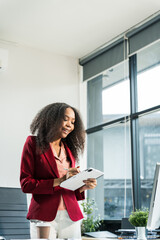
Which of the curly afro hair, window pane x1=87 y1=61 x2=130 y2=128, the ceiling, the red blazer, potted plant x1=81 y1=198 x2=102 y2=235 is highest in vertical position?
the ceiling

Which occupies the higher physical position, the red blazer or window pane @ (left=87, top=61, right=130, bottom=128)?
window pane @ (left=87, top=61, right=130, bottom=128)

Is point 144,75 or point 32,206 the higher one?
point 144,75

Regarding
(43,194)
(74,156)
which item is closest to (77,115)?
(74,156)

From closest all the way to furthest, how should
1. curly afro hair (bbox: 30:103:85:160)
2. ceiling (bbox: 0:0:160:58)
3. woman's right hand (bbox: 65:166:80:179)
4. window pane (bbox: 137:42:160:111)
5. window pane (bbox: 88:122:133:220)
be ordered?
woman's right hand (bbox: 65:166:80:179) → curly afro hair (bbox: 30:103:85:160) → ceiling (bbox: 0:0:160:58) → window pane (bbox: 137:42:160:111) → window pane (bbox: 88:122:133:220)

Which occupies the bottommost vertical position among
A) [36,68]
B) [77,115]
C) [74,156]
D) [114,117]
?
[74,156]

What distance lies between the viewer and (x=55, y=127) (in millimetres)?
2402

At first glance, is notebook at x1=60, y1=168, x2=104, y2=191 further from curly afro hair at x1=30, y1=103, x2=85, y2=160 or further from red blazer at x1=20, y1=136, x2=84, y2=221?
curly afro hair at x1=30, y1=103, x2=85, y2=160

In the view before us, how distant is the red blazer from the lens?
213 centimetres

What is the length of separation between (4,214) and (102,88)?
6.19 feet

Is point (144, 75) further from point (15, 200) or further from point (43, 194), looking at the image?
point (43, 194)

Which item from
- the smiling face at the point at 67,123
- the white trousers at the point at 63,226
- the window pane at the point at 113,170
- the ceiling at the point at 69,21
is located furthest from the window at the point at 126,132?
the white trousers at the point at 63,226

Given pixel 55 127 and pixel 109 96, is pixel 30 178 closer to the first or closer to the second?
pixel 55 127

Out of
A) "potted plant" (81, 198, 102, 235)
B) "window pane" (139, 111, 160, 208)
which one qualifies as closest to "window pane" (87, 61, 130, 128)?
"window pane" (139, 111, 160, 208)

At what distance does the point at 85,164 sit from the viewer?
15.1 ft
